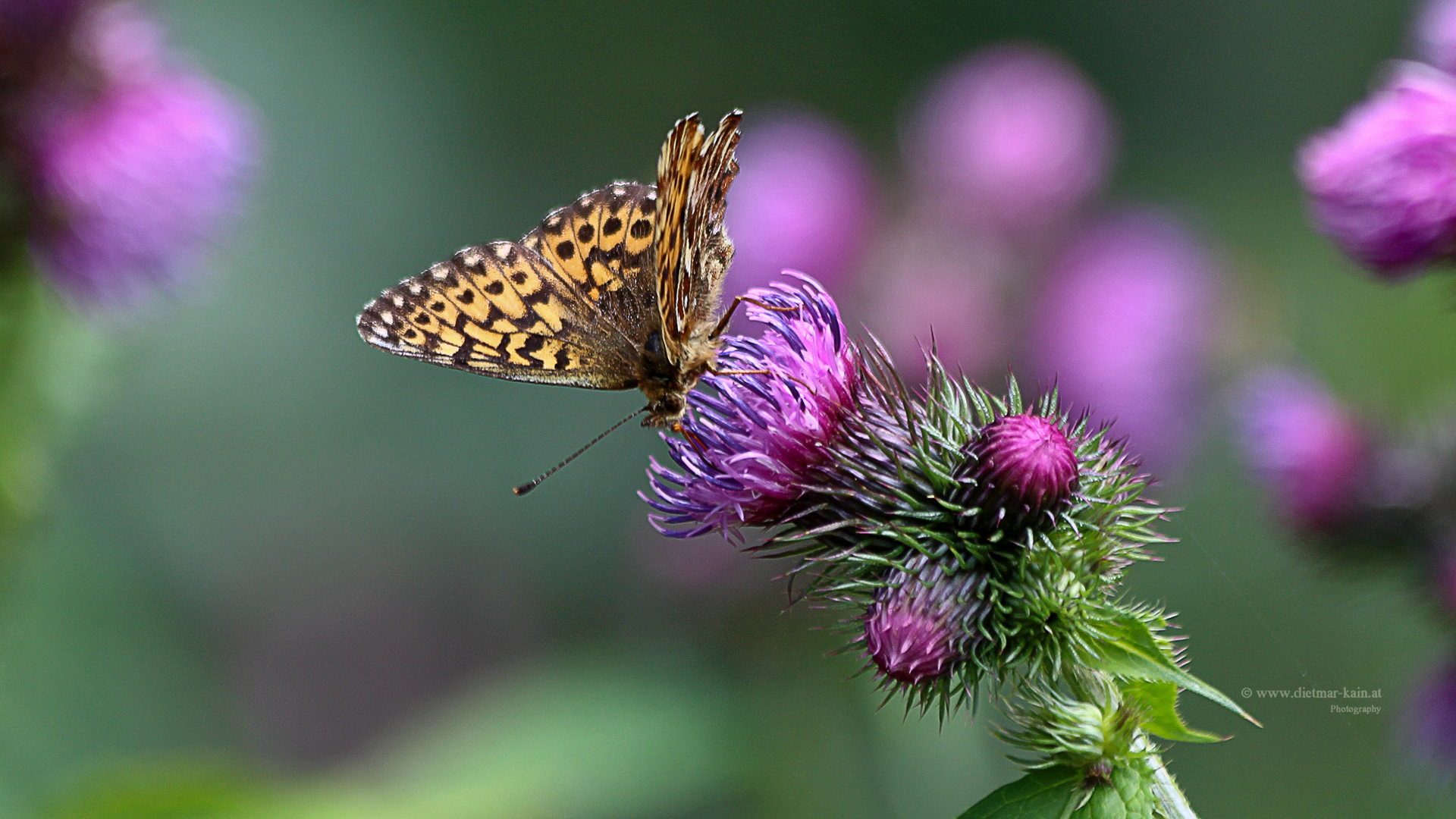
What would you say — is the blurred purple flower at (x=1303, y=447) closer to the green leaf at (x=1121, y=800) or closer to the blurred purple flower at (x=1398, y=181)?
the blurred purple flower at (x=1398, y=181)

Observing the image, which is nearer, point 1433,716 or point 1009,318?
point 1433,716

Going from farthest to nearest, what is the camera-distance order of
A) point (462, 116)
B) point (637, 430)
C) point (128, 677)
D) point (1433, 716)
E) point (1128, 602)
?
point (462, 116) → point (637, 430) → point (128, 677) → point (1433, 716) → point (1128, 602)

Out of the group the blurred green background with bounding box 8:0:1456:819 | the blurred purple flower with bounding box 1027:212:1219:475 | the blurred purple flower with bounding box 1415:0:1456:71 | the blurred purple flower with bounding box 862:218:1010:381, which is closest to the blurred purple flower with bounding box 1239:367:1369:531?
the blurred green background with bounding box 8:0:1456:819

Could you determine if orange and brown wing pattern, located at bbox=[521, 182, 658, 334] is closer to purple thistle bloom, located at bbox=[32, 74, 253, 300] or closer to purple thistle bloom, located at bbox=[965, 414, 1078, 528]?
purple thistle bloom, located at bbox=[965, 414, 1078, 528]

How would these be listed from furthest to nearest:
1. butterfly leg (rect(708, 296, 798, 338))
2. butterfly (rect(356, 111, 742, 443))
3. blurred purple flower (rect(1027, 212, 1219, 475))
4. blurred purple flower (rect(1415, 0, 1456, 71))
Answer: blurred purple flower (rect(1027, 212, 1219, 475)) < butterfly (rect(356, 111, 742, 443)) < blurred purple flower (rect(1415, 0, 1456, 71)) < butterfly leg (rect(708, 296, 798, 338))

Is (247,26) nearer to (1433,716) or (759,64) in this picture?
(759,64)

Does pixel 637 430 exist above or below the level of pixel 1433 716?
above

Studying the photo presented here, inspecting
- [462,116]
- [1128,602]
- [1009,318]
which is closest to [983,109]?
[1009,318]
